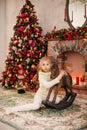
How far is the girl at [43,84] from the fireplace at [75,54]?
4.88ft

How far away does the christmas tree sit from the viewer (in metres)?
5.51

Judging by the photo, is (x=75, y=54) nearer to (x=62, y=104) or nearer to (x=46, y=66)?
(x=46, y=66)

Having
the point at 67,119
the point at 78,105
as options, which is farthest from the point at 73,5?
the point at 67,119

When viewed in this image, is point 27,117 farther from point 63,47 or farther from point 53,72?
point 63,47

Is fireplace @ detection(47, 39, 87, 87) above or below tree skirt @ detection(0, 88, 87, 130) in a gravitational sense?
above

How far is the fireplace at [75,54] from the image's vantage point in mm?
4934

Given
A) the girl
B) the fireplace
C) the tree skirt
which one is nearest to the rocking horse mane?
the girl

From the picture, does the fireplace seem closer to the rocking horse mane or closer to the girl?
the rocking horse mane

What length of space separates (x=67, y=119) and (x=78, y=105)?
88cm

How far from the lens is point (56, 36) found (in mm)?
5328

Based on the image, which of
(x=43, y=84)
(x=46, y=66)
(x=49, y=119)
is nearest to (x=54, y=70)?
(x=46, y=66)

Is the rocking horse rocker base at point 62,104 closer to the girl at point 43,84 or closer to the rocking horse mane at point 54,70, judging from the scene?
the girl at point 43,84

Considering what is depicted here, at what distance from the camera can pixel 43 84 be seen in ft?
11.6

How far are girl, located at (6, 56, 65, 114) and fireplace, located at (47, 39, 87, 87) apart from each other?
1487 mm
